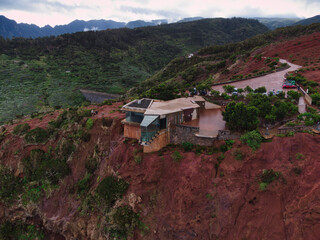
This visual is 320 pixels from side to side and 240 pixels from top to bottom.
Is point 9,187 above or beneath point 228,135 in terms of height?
beneath

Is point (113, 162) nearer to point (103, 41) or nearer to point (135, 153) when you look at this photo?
point (135, 153)

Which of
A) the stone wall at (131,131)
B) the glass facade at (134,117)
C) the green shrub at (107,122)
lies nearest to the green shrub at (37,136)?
the green shrub at (107,122)

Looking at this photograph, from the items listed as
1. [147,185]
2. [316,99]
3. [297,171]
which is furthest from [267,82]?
[147,185]

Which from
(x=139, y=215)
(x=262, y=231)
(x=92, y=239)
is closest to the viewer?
(x=262, y=231)

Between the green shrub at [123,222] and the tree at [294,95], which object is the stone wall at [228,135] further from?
the tree at [294,95]

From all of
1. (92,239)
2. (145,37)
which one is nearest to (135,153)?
(92,239)

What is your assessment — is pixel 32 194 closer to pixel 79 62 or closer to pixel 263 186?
pixel 263 186
